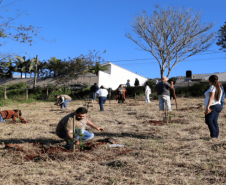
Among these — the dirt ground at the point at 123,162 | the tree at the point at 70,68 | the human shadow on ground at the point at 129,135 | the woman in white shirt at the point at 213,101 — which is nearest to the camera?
the dirt ground at the point at 123,162

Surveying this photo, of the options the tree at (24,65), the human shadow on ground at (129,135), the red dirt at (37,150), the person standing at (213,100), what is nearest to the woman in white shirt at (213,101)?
the person standing at (213,100)

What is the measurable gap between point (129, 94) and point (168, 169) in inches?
731

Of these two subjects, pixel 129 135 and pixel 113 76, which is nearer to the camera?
pixel 129 135

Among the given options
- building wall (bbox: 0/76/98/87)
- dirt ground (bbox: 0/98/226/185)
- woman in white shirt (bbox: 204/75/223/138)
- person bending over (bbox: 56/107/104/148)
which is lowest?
dirt ground (bbox: 0/98/226/185)

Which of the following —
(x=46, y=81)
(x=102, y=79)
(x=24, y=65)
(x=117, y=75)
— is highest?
(x=24, y=65)

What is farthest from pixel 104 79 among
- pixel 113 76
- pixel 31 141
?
pixel 31 141

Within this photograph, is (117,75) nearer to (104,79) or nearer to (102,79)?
(104,79)

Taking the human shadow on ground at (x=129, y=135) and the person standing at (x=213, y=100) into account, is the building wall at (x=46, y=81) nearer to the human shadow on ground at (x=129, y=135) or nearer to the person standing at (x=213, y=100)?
the human shadow on ground at (x=129, y=135)

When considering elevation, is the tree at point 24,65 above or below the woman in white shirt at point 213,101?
above

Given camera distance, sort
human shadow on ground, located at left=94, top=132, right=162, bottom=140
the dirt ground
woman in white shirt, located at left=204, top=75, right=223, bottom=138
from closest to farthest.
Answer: the dirt ground → woman in white shirt, located at left=204, top=75, right=223, bottom=138 → human shadow on ground, located at left=94, top=132, right=162, bottom=140

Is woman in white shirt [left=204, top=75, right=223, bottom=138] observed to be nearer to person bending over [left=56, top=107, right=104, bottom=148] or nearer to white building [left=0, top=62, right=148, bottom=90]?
person bending over [left=56, top=107, right=104, bottom=148]

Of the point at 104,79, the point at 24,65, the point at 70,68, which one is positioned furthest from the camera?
the point at 24,65

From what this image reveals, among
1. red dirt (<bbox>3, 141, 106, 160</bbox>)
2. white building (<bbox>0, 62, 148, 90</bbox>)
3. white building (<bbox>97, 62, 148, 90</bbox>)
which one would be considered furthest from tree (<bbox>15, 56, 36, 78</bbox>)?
red dirt (<bbox>3, 141, 106, 160</bbox>)

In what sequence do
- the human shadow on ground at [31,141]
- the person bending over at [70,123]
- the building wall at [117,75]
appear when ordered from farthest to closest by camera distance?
the building wall at [117,75], the human shadow on ground at [31,141], the person bending over at [70,123]
